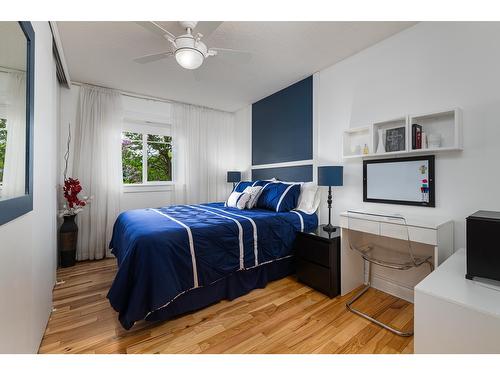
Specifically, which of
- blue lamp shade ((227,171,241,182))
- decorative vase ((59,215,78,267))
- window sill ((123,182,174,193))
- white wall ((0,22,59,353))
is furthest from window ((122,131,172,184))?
white wall ((0,22,59,353))

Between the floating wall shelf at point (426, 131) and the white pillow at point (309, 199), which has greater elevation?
the floating wall shelf at point (426, 131)

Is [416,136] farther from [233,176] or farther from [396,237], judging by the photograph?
[233,176]

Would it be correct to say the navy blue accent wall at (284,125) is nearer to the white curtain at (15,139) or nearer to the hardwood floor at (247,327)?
the hardwood floor at (247,327)

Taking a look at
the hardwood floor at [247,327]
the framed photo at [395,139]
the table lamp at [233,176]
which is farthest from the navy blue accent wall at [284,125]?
the hardwood floor at [247,327]

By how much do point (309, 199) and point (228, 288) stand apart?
1.47m

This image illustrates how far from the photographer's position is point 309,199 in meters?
2.88

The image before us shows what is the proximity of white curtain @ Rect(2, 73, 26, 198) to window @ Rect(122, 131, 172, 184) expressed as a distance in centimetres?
276

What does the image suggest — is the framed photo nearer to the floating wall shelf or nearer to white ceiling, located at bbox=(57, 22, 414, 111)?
the floating wall shelf

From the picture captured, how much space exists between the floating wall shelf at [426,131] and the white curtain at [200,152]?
8.43ft

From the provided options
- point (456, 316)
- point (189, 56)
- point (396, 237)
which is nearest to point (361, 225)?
point (396, 237)

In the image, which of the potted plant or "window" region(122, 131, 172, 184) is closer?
the potted plant

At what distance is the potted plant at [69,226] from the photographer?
9.58ft

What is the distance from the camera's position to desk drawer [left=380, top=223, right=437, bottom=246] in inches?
64.6

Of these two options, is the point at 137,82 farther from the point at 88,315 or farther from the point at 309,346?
the point at 309,346
